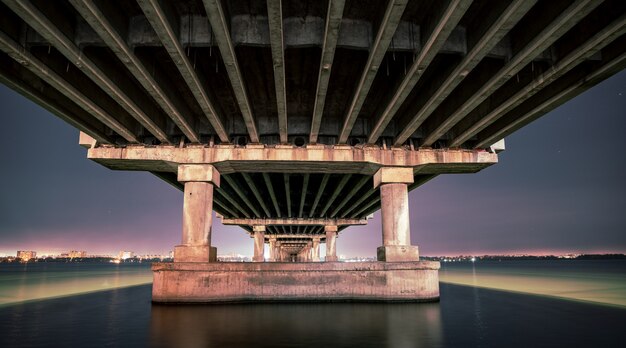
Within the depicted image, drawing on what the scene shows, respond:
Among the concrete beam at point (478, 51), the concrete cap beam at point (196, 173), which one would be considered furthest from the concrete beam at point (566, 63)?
the concrete cap beam at point (196, 173)

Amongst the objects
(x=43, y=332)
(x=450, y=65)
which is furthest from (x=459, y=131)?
(x=43, y=332)

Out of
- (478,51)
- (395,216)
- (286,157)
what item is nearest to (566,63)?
(478,51)

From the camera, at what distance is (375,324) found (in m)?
11.0

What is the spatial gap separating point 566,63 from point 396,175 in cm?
798

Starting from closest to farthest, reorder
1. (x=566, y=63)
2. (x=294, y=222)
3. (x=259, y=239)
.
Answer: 1. (x=566, y=63)
2. (x=294, y=222)
3. (x=259, y=239)

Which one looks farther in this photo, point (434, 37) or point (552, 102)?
point (552, 102)

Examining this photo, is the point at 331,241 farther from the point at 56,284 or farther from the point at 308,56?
the point at 308,56

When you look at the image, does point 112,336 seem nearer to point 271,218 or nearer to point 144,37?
point 144,37

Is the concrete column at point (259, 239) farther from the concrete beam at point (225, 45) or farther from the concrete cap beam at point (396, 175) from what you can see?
the concrete beam at point (225, 45)

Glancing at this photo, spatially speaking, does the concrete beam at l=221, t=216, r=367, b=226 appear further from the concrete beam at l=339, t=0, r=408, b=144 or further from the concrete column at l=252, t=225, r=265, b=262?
the concrete beam at l=339, t=0, r=408, b=144

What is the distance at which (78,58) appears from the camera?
838 centimetres

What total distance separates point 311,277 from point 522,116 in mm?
9197

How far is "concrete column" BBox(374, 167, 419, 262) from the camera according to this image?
15359 mm

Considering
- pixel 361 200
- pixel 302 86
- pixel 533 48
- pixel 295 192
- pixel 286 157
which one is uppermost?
pixel 302 86
